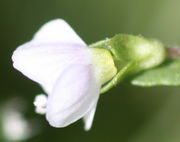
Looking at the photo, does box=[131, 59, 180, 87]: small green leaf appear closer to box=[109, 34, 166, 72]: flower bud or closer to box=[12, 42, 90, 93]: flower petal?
box=[109, 34, 166, 72]: flower bud

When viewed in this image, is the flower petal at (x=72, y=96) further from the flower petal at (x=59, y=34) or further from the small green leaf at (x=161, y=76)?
the small green leaf at (x=161, y=76)

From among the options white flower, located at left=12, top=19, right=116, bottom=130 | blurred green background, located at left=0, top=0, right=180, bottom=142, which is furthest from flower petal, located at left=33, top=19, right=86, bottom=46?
blurred green background, located at left=0, top=0, right=180, bottom=142

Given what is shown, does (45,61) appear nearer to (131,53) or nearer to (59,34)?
(59,34)

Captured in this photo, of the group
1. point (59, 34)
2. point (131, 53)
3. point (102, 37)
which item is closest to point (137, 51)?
point (131, 53)

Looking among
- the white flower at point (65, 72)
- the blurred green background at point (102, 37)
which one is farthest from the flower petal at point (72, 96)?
the blurred green background at point (102, 37)

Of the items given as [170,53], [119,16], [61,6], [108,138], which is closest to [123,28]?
[119,16]

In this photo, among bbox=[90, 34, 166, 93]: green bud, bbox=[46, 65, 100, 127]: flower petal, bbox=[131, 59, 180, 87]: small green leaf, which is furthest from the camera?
bbox=[131, 59, 180, 87]: small green leaf

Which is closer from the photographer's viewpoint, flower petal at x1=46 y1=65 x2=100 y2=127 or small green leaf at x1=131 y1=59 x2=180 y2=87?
flower petal at x1=46 y1=65 x2=100 y2=127
